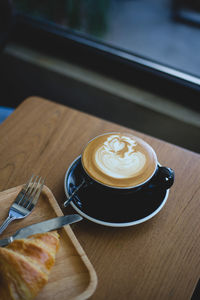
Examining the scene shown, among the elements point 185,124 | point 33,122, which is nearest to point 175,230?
point 33,122

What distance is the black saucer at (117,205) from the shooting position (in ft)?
1.81

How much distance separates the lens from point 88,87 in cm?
127

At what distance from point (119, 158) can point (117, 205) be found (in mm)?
97

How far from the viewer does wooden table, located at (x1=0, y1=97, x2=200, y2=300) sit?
50 centimetres

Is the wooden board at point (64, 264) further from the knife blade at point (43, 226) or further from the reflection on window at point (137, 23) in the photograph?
the reflection on window at point (137, 23)

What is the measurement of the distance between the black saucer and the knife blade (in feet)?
0.11

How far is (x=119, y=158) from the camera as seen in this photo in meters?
0.59

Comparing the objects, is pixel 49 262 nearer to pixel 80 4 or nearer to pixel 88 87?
pixel 88 87

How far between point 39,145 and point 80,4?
1068 mm

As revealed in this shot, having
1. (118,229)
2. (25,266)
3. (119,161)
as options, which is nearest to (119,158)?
(119,161)

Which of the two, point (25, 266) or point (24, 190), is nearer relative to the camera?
point (25, 266)

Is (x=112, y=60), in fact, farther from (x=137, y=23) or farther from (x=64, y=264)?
(x=64, y=264)

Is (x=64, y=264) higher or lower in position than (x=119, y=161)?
lower

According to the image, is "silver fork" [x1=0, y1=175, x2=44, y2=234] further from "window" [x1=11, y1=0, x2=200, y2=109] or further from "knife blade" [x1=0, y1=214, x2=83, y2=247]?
"window" [x1=11, y1=0, x2=200, y2=109]
